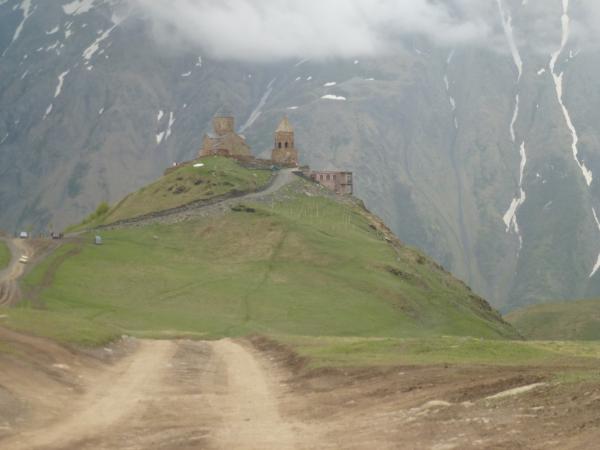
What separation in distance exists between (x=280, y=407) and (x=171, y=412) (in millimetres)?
3717

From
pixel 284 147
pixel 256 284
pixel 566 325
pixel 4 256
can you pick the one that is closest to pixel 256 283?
pixel 256 284

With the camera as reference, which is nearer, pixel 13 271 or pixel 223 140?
pixel 13 271

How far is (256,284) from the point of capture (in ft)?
336

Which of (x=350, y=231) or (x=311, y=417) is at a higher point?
(x=350, y=231)

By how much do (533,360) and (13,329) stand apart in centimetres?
2410

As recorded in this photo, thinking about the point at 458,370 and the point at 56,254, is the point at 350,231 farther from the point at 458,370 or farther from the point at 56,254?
the point at 458,370

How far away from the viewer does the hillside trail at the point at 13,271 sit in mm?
86100

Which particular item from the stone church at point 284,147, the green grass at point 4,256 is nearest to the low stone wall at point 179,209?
the green grass at point 4,256

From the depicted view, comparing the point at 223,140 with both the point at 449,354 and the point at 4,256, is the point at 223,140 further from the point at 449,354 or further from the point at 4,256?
the point at 449,354

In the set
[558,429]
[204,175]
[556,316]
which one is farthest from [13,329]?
[556,316]

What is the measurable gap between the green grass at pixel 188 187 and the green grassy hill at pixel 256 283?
9909 mm

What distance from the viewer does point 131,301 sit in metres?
92.2

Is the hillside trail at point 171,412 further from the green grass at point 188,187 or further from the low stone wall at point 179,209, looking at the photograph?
the green grass at point 188,187

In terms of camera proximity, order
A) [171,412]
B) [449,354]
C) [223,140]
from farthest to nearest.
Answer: [223,140], [449,354], [171,412]
